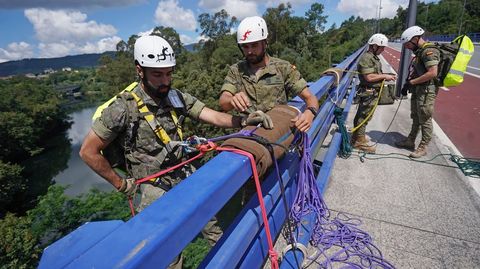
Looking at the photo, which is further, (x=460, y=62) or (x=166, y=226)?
(x=460, y=62)

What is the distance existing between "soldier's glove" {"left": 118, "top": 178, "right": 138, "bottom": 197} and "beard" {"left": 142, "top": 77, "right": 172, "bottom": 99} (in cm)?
85

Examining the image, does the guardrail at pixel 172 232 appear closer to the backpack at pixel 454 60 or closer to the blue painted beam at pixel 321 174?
the blue painted beam at pixel 321 174

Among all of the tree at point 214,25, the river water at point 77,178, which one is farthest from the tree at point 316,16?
the river water at point 77,178

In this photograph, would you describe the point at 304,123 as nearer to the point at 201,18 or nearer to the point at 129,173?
the point at 129,173

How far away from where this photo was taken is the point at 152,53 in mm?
2611

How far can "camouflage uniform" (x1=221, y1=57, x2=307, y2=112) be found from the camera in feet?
11.0

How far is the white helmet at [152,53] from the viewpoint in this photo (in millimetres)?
2611

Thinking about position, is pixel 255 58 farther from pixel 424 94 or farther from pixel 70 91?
pixel 70 91

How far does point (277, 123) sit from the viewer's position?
2.00 metres

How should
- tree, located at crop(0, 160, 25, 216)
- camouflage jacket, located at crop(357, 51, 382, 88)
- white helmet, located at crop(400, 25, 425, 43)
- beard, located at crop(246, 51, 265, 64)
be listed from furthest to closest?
tree, located at crop(0, 160, 25, 216) < camouflage jacket, located at crop(357, 51, 382, 88) < white helmet, located at crop(400, 25, 425, 43) < beard, located at crop(246, 51, 265, 64)

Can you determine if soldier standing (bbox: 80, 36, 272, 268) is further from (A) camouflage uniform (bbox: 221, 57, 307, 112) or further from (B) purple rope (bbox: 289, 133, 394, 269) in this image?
(B) purple rope (bbox: 289, 133, 394, 269)

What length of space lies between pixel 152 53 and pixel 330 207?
2.42 m

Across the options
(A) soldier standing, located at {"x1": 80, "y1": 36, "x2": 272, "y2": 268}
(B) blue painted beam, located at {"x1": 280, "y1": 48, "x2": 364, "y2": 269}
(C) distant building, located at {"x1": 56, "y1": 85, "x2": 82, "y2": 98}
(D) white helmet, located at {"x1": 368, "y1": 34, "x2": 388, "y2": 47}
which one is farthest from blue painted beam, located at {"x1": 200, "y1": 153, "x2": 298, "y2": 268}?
(C) distant building, located at {"x1": 56, "y1": 85, "x2": 82, "y2": 98}

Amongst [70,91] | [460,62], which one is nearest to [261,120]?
[460,62]
